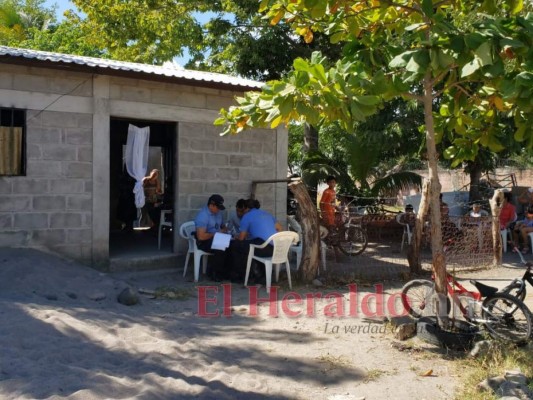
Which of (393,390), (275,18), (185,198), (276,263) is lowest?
(393,390)

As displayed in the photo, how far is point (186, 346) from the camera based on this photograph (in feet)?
16.4

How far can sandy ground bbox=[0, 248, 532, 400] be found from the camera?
397cm

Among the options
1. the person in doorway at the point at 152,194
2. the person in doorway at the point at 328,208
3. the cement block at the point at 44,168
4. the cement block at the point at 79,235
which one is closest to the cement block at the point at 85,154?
the cement block at the point at 44,168

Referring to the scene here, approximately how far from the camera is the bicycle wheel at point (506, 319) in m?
5.21

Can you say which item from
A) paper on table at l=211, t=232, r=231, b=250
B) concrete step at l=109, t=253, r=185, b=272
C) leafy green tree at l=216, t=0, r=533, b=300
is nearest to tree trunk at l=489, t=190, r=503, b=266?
leafy green tree at l=216, t=0, r=533, b=300

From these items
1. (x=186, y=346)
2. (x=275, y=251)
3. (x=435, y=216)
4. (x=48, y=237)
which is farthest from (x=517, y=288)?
(x=48, y=237)

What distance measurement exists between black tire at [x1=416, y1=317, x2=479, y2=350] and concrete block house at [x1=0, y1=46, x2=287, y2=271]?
4.66 meters

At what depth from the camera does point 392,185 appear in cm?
1373

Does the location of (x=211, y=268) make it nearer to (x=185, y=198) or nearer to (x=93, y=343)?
(x=185, y=198)

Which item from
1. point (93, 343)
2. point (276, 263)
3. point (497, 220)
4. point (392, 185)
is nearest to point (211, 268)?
point (276, 263)

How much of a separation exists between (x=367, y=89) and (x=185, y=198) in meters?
4.94

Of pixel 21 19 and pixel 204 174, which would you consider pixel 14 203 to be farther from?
pixel 21 19

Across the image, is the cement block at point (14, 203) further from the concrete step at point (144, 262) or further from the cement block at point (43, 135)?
the concrete step at point (144, 262)

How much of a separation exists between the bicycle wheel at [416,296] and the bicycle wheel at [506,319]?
65 cm
